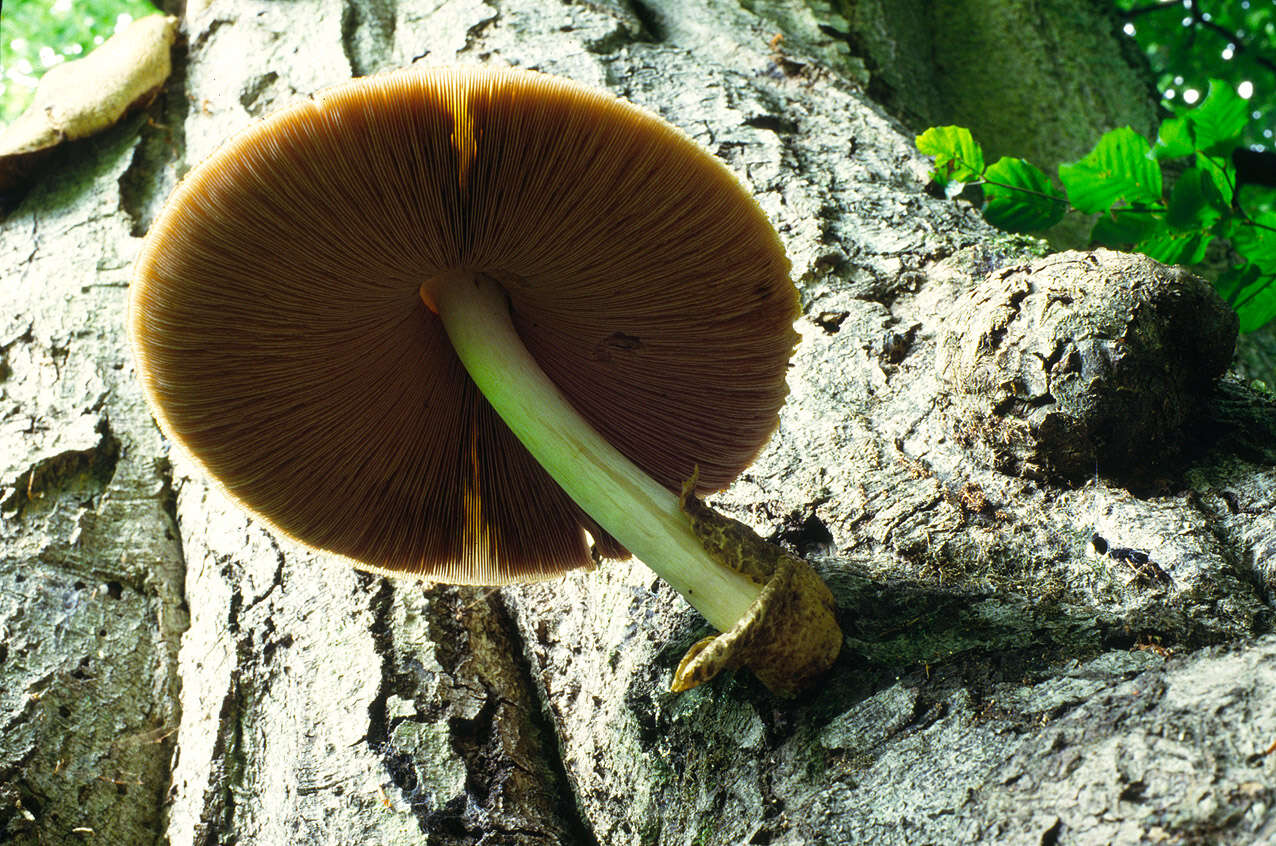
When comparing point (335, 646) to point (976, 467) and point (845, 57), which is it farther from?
point (845, 57)

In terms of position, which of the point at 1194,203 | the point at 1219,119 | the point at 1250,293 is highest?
the point at 1219,119

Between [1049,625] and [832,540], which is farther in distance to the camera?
[832,540]

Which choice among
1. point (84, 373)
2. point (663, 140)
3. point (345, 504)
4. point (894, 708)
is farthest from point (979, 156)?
point (84, 373)

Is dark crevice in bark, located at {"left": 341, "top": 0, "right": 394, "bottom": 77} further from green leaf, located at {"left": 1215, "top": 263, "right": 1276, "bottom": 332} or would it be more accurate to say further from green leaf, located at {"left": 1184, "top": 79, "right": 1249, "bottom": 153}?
green leaf, located at {"left": 1215, "top": 263, "right": 1276, "bottom": 332}

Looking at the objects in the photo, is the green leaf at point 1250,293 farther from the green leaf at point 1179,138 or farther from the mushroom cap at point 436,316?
the mushroom cap at point 436,316

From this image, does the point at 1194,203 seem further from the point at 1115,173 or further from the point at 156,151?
the point at 156,151

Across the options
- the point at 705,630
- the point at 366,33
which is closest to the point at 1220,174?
the point at 705,630

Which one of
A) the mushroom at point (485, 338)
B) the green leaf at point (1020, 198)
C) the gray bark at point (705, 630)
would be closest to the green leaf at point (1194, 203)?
the green leaf at point (1020, 198)
